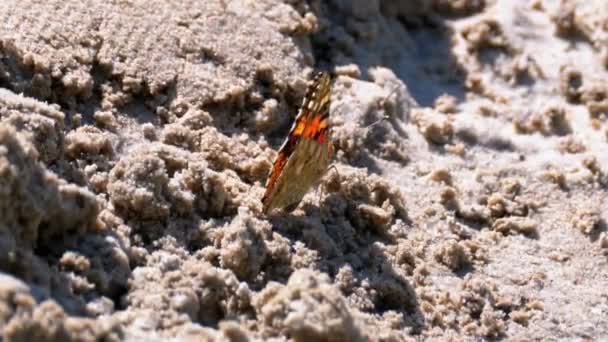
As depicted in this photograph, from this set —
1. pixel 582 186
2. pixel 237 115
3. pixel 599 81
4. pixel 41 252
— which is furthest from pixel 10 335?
pixel 599 81

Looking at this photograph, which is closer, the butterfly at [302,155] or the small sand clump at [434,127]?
the butterfly at [302,155]

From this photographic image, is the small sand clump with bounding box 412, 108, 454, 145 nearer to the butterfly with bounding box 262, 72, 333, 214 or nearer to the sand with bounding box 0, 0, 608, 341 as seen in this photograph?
the sand with bounding box 0, 0, 608, 341

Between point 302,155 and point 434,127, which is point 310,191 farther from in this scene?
point 434,127

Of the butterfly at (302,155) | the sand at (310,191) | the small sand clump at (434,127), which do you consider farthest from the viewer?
the small sand clump at (434,127)

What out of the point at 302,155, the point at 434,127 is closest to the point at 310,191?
the point at 302,155

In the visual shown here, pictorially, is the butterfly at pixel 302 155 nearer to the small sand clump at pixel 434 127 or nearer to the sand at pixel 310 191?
the sand at pixel 310 191

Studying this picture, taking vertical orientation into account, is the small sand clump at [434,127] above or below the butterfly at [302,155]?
above

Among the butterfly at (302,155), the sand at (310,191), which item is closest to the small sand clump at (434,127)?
the sand at (310,191)
